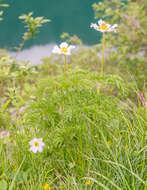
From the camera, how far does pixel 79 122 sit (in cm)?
160

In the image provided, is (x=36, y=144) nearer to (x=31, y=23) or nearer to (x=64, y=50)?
(x=64, y=50)

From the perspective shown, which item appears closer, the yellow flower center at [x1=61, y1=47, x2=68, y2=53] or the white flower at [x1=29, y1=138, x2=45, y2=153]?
the white flower at [x1=29, y1=138, x2=45, y2=153]

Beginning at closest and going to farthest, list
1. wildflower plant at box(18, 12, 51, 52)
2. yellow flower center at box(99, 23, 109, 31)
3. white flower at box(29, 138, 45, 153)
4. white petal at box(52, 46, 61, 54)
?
1. white flower at box(29, 138, 45, 153)
2. white petal at box(52, 46, 61, 54)
3. yellow flower center at box(99, 23, 109, 31)
4. wildflower plant at box(18, 12, 51, 52)

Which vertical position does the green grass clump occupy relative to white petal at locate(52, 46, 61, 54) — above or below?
below

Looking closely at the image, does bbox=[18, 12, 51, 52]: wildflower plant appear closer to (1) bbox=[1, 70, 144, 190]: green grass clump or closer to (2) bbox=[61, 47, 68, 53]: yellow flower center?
(2) bbox=[61, 47, 68, 53]: yellow flower center

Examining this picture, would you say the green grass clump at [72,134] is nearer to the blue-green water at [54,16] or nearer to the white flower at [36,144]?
the white flower at [36,144]

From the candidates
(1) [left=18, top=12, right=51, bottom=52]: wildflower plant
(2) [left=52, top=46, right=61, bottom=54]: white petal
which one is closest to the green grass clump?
(2) [left=52, top=46, right=61, bottom=54]: white petal

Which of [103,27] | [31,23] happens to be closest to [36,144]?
[103,27]

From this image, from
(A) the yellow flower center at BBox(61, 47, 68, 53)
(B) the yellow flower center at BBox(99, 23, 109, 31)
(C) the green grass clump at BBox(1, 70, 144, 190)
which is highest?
(B) the yellow flower center at BBox(99, 23, 109, 31)

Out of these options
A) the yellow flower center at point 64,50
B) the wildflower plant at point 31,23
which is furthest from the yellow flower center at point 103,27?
the wildflower plant at point 31,23

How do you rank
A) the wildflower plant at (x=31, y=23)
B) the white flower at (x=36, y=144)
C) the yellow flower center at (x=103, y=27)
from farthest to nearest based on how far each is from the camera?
the wildflower plant at (x=31, y=23), the yellow flower center at (x=103, y=27), the white flower at (x=36, y=144)

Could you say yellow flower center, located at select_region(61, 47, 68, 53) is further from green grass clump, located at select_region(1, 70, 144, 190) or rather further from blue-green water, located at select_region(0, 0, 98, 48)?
blue-green water, located at select_region(0, 0, 98, 48)

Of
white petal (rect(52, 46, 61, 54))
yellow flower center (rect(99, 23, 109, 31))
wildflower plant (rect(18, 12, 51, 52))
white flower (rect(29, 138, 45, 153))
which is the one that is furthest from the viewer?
wildflower plant (rect(18, 12, 51, 52))

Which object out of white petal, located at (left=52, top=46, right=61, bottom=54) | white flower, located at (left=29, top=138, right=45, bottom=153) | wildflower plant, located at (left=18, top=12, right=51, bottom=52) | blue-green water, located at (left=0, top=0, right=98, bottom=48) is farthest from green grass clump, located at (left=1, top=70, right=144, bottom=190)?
blue-green water, located at (left=0, top=0, right=98, bottom=48)
